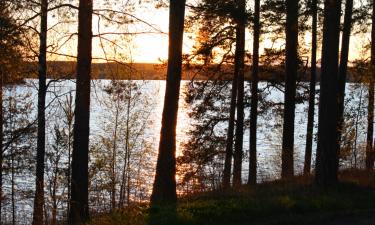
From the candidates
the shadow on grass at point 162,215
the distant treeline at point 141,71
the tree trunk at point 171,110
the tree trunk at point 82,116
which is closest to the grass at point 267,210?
the shadow on grass at point 162,215

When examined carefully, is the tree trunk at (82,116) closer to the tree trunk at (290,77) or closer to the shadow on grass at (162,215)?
the shadow on grass at (162,215)

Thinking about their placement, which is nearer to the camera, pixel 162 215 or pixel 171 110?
pixel 162 215

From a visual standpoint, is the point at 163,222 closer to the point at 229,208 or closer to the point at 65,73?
the point at 229,208

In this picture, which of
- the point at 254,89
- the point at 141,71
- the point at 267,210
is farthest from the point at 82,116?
the point at 254,89

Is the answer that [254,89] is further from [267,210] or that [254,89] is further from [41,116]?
[267,210]

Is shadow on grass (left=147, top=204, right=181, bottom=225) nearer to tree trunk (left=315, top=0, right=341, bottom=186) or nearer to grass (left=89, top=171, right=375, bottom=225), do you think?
grass (left=89, top=171, right=375, bottom=225)

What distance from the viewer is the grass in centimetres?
873

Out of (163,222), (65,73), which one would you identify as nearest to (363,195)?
(163,222)

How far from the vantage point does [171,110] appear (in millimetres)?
11211

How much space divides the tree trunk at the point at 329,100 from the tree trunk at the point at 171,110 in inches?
128

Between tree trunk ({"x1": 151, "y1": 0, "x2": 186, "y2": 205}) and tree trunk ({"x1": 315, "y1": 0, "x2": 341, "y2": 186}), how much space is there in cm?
326

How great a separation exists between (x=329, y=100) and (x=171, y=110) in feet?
11.7

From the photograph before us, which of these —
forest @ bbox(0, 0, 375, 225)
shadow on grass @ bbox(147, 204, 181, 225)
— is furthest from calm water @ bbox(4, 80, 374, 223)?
shadow on grass @ bbox(147, 204, 181, 225)

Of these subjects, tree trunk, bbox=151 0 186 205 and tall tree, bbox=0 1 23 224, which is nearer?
tall tree, bbox=0 1 23 224
